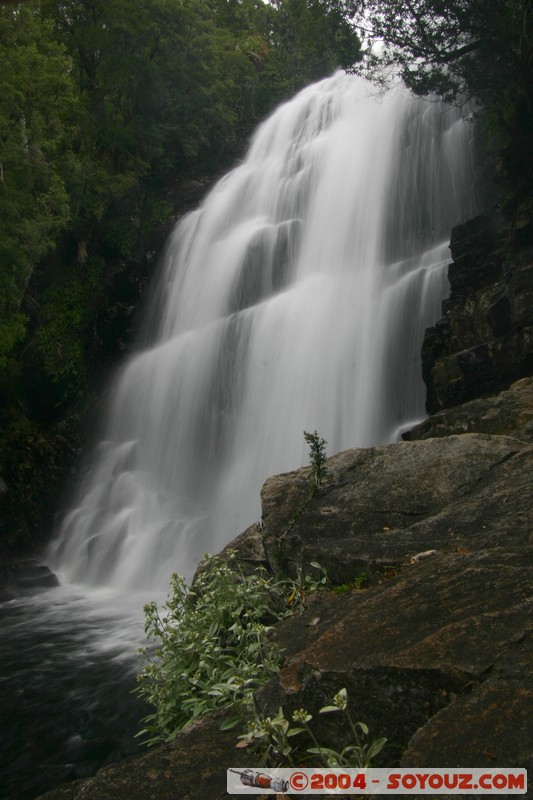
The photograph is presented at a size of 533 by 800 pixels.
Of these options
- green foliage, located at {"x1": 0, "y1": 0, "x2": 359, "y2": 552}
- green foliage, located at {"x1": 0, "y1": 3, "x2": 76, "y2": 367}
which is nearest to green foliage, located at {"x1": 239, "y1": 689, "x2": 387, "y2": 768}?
green foliage, located at {"x1": 0, "y1": 0, "x2": 359, "y2": 552}

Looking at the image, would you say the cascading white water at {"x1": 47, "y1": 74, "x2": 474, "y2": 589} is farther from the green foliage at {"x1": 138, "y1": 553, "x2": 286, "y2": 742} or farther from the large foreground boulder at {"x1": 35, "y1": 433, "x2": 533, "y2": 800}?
the green foliage at {"x1": 138, "y1": 553, "x2": 286, "y2": 742}

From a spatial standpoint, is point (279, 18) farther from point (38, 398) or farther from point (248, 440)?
point (248, 440)

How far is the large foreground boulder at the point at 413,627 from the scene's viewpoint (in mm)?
2346

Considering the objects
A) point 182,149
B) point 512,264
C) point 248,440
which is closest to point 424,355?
point 512,264

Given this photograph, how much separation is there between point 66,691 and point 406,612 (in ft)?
19.9

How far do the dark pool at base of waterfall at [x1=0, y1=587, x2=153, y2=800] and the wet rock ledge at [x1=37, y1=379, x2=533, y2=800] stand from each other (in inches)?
109

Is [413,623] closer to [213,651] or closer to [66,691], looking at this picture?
[213,651]

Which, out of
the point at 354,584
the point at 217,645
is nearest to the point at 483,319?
the point at 354,584

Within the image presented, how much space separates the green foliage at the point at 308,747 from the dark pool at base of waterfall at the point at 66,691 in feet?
11.9

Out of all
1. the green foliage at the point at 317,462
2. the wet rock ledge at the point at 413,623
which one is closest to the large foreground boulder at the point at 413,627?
the wet rock ledge at the point at 413,623

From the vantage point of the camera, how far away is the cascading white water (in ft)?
43.7

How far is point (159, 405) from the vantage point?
1752cm

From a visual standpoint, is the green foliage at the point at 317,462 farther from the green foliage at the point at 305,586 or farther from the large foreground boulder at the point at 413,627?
the green foliage at the point at 305,586

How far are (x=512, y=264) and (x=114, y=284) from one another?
15559 mm
